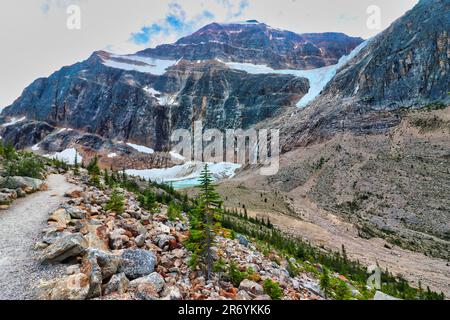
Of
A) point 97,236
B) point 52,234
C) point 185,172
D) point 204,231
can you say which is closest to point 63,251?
point 97,236

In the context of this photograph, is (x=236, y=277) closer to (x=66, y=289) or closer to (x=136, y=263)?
(x=136, y=263)

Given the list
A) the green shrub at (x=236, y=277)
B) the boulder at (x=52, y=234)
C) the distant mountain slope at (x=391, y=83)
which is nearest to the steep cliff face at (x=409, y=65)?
the distant mountain slope at (x=391, y=83)

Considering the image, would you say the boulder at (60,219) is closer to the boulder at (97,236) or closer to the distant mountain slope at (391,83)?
the boulder at (97,236)

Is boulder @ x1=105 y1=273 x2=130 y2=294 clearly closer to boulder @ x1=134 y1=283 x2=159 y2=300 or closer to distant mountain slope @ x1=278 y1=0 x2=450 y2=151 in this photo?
boulder @ x1=134 y1=283 x2=159 y2=300

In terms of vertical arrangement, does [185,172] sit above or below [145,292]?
below

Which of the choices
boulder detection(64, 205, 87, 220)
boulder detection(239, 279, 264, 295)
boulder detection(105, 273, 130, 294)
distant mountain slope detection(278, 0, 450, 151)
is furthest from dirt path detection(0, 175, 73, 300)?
distant mountain slope detection(278, 0, 450, 151)

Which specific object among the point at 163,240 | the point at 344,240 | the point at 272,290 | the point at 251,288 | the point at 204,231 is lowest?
the point at 344,240
